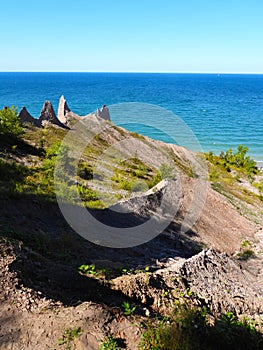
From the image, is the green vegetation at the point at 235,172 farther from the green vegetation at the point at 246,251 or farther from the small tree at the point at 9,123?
the small tree at the point at 9,123

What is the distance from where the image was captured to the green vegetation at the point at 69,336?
6.11 m

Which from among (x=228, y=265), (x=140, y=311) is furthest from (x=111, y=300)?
(x=228, y=265)

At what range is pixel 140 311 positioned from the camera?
7.72 m

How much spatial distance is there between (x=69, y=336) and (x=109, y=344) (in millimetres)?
829

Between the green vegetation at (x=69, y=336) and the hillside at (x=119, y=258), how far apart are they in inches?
0.9

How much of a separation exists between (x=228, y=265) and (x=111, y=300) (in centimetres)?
840

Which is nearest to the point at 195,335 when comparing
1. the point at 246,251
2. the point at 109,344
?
the point at 109,344

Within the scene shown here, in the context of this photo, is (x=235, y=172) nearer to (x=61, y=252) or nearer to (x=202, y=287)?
(x=202, y=287)

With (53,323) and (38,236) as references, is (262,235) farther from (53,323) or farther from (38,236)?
(53,323)

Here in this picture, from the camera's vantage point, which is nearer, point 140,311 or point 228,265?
point 140,311

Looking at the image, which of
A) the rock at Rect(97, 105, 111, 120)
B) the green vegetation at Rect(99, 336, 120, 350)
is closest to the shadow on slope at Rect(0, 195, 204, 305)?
the green vegetation at Rect(99, 336, 120, 350)

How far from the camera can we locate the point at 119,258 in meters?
13.5

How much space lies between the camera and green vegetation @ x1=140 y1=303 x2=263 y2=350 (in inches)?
237

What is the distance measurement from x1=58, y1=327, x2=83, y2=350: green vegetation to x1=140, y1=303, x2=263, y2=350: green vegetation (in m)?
1.33
